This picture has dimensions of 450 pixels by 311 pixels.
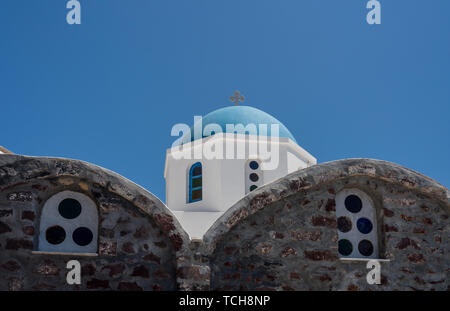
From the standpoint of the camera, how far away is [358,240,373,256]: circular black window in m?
6.67

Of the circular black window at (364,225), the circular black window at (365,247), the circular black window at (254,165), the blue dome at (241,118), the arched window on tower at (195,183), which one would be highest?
the blue dome at (241,118)

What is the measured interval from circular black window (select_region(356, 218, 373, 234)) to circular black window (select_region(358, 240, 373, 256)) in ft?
0.46

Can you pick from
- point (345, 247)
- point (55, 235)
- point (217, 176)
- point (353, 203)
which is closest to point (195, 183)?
point (217, 176)

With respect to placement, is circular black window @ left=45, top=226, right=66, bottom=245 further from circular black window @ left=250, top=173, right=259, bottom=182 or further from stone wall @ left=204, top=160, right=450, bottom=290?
circular black window @ left=250, top=173, right=259, bottom=182

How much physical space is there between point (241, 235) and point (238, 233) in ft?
0.15

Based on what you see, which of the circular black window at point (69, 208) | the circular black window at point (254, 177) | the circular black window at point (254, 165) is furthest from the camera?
the circular black window at point (254, 165)

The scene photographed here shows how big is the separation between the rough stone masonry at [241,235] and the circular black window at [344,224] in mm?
241

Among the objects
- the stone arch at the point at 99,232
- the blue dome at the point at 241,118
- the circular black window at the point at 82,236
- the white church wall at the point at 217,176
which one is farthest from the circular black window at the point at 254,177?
the circular black window at the point at 82,236

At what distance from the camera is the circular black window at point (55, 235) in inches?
236

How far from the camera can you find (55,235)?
19.8ft

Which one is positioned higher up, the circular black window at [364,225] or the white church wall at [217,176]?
the white church wall at [217,176]

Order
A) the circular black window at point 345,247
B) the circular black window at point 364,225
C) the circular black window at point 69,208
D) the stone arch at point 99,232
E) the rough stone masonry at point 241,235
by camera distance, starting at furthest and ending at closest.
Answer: the circular black window at point 364,225 → the circular black window at point 345,247 → the circular black window at point 69,208 → the rough stone masonry at point 241,235 → the stone arch at point 99,232

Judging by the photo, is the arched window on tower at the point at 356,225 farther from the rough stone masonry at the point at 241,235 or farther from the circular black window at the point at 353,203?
the rough stone masonry at the point at 241,235
